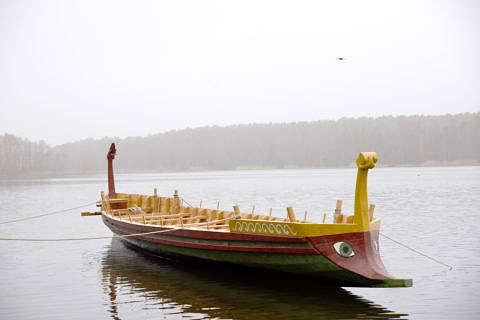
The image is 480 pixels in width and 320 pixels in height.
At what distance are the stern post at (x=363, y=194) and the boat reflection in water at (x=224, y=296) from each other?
211 cm

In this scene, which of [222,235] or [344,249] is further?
[222,235]

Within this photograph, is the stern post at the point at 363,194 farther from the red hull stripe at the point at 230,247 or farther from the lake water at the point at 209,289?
the lake water at the point at 209,289

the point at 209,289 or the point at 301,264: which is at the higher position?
the point at 301,264

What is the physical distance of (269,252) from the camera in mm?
12664

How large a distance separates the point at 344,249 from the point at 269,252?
2007 mm

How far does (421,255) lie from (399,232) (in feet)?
21.5

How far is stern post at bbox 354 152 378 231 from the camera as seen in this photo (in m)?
11.6

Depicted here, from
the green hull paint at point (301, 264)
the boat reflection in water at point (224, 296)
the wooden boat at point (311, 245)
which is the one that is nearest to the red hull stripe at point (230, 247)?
the wooden boat at point (311, 245)

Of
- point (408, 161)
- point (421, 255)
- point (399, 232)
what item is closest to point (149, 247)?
point (421, 255)

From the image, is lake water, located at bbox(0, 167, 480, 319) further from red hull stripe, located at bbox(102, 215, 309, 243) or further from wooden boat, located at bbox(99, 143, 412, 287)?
red hull stripe, located at bbox(102, 215, 309, 243)

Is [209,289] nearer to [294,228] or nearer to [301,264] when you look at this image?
[301,264]

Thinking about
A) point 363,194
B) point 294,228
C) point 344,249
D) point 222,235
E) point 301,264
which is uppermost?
point 363,194

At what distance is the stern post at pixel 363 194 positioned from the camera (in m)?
11.6

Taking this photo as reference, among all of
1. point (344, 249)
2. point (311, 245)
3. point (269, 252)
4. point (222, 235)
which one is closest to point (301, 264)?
point (311, 245)
